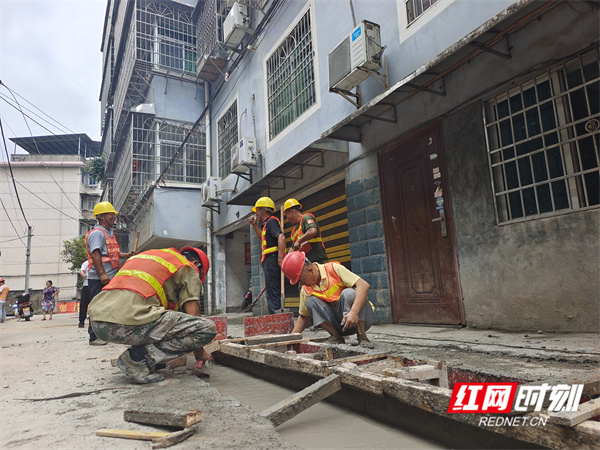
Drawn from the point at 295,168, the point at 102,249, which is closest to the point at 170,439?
the point at 102,249

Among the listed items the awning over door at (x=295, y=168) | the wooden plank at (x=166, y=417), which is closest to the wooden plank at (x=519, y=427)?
the wooden plank at (x=166, y=417)

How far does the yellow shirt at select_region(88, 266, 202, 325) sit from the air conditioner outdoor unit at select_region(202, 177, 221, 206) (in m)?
8.14

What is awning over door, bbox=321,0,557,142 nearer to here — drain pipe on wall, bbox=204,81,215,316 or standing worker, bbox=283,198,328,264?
standing worker, bbox=283,198,328,264

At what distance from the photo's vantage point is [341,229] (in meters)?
6.62

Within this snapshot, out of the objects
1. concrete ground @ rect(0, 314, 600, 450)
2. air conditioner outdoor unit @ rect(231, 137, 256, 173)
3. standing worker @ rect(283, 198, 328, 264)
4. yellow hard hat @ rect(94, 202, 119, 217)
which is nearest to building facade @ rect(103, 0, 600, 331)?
concrete ground @ rect(0, 314, 600, 450)

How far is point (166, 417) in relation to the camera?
1.69 metres

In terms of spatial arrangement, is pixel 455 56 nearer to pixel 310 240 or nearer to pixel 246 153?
A: pixel 310 240

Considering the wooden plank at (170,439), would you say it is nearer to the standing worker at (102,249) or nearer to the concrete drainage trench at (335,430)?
the concrete drainage trench at (335,430)

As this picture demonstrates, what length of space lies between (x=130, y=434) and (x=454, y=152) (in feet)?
13.2

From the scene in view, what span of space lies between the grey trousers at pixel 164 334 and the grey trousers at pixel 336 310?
83 centimetres

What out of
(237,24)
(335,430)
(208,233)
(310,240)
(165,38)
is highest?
(165,38)

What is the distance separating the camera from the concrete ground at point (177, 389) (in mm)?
1627

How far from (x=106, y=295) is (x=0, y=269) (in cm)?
3741

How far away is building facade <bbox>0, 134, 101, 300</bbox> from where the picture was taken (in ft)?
107
